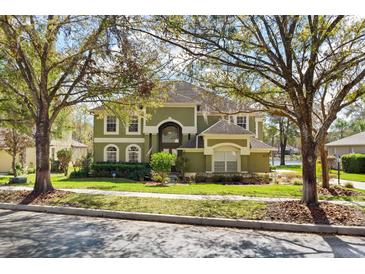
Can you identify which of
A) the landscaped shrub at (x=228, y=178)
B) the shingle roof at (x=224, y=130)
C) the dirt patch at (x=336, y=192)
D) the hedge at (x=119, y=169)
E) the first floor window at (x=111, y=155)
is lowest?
the dirt patch at (x=336, y=192)

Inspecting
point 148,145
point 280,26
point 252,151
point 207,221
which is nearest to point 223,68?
point 280,26

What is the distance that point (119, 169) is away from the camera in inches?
995

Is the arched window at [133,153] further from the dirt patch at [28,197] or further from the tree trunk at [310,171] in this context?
the tree trunk at [310,171]

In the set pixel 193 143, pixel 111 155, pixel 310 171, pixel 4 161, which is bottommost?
pixel 310 171

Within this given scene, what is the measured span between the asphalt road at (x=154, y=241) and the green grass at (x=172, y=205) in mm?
1038

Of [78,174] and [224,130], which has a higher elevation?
[224,130]

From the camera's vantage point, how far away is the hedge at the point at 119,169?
2448 cm

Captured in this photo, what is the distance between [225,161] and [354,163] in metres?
15.1

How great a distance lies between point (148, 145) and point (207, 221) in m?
18.4

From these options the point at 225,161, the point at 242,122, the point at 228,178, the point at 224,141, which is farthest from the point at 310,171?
the point at 242,122

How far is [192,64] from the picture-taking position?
10695 millimetres

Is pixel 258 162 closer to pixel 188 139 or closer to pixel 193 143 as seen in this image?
pixel 193 143

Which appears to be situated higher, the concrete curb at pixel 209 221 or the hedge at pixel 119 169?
the hedge at pixel 119 169

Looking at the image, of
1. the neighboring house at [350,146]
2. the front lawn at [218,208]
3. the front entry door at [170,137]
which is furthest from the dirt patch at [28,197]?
the neighboring house at [350,146]
